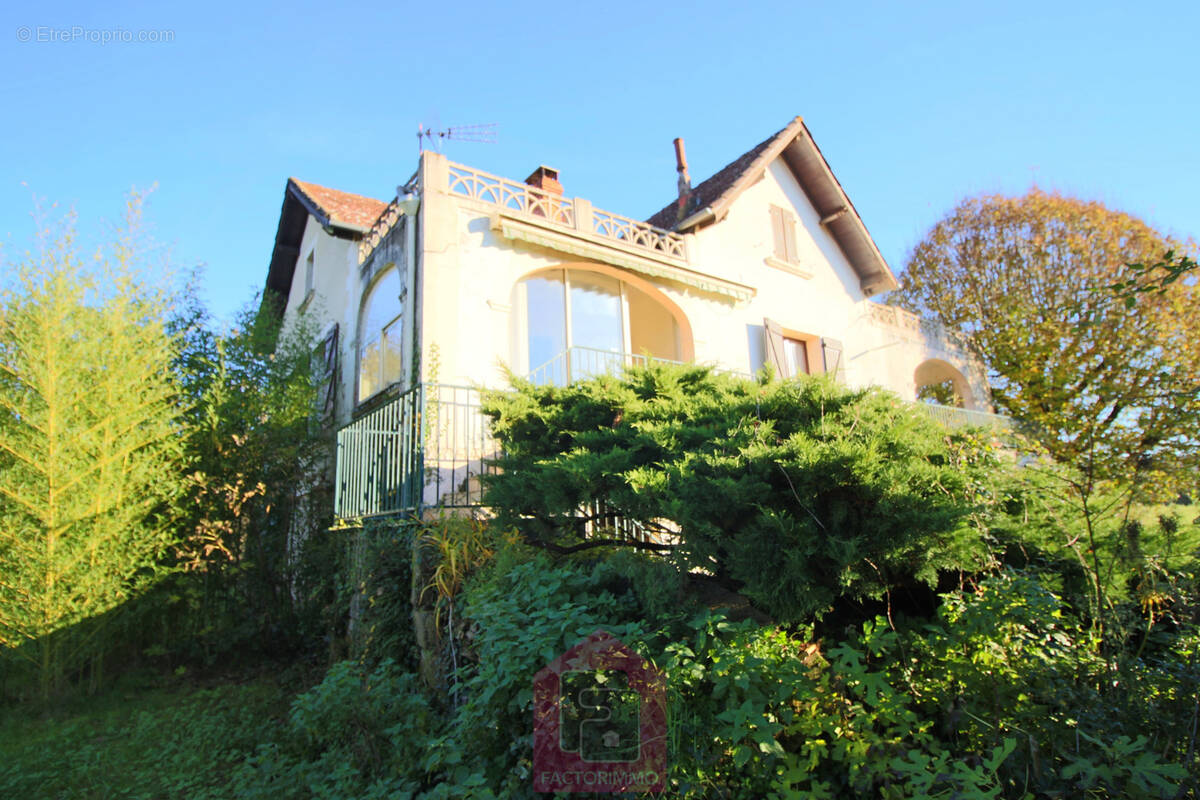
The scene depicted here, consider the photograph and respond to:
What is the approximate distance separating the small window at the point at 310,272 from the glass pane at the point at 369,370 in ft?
11.3

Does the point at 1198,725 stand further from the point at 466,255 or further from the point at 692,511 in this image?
the point at 466,255

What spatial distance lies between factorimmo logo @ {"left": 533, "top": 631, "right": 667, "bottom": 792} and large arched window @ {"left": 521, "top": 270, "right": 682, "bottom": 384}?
17.9 feet

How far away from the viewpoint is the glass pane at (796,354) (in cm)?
1245

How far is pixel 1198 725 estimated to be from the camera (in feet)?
8.27

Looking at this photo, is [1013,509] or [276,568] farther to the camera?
[276,568]

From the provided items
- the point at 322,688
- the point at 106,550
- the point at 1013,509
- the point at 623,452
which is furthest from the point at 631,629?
the point at 106,550

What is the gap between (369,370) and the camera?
1031 cm

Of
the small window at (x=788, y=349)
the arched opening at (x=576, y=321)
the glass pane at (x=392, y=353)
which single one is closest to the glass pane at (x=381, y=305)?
the glass pane at (x=392, y=353)

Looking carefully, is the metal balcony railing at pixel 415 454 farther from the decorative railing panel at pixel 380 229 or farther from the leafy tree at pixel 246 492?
the decorative railing panel at pixel 380 229

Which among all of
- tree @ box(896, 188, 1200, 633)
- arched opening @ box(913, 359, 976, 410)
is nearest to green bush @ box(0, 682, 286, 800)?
tree @ box(896, 188, 1200, 633)

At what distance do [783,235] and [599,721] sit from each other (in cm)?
1161

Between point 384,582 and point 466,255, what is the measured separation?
4.33 meters

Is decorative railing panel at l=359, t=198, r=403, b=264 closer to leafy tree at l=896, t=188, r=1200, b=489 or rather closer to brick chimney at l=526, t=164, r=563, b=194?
brick chimney at l=526, t=164, r=563, b=194

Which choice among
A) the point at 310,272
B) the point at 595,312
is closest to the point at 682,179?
the point at 595,312
